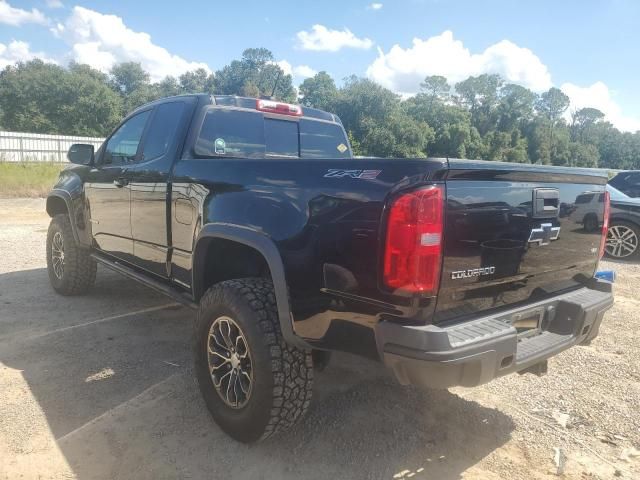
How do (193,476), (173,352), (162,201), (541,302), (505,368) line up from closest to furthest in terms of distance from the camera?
(505,368), (193,476), (541,302), (162,201), (173,352)

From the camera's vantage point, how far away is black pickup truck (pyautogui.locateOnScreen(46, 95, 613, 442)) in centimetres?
197

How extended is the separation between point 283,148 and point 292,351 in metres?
2.05

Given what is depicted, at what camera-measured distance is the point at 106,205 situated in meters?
4.24

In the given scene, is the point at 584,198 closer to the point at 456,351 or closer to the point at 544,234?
the point at 544,234

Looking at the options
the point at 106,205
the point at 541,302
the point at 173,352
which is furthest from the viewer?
the point at 106,205

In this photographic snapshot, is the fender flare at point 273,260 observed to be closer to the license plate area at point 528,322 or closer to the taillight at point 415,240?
the taillight at point 415,240

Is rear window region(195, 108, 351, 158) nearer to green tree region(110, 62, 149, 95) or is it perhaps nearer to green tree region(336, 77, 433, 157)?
green tree region(336, 77, 433, 157)

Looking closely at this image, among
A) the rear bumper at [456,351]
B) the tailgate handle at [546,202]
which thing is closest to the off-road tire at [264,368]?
the rear bumper at [456,351]

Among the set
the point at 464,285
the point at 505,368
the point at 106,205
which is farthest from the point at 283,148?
the point at 505,368

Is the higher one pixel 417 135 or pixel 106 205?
pixel 417 135

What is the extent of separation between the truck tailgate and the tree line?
2984 cm

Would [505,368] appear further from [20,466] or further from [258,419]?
[20,466]

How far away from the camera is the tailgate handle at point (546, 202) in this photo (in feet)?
7.82

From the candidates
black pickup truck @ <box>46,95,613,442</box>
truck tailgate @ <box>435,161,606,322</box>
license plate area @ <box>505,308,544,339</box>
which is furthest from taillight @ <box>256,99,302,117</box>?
license plate area @ <box>505,308,544,339</box>
